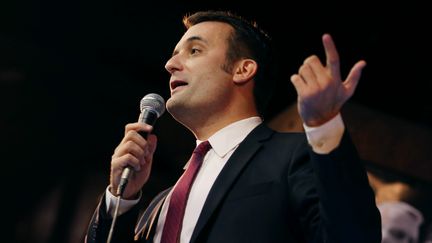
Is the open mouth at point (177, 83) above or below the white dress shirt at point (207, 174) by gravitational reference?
above

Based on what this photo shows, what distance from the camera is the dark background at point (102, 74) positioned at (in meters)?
3.41

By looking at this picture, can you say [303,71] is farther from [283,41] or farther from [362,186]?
[283,41]

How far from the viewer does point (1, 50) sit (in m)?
3.78

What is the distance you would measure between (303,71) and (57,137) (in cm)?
299

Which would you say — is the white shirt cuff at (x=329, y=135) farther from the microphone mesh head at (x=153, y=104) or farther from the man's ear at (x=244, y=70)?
the man's ear at (x=244, y=70)

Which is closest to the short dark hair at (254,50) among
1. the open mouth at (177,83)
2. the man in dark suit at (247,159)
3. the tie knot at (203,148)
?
the man in dark suit at (247,159)

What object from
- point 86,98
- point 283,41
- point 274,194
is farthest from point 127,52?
point 274,194

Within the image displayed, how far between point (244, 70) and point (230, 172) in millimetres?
536

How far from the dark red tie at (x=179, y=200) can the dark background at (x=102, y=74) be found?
1817 millimetres

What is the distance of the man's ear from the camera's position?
1913 mm

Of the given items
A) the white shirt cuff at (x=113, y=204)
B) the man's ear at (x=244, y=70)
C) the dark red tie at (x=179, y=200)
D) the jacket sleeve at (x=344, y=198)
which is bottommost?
the jacket sleeve at (x=344, y=198)

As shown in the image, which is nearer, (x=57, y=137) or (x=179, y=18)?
(x=179, y=18)

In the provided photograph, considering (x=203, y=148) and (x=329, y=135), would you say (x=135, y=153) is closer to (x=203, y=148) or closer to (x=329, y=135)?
(x=203, y=148)

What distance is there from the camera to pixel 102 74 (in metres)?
3.96
